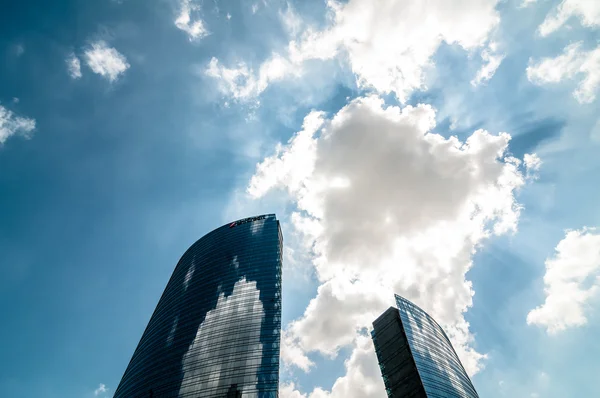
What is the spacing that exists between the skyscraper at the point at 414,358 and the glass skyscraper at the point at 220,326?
Answer: 45473mm

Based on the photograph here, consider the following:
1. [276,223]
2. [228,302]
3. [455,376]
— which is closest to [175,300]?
[228,302]

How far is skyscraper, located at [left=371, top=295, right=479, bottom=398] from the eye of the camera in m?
110

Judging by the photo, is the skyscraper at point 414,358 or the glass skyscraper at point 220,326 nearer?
the glass skyscraper at point 220,326

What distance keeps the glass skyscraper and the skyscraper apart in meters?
45.5

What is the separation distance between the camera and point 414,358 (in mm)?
112812

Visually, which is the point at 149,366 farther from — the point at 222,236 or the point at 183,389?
the point at 222,236

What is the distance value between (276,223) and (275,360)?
2478 inches

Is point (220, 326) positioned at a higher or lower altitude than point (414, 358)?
higher

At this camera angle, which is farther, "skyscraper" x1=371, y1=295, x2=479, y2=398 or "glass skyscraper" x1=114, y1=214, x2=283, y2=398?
"skyscraper" x1=371, y1=295, x2=479, y2=398

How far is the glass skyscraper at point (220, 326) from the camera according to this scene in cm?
10506

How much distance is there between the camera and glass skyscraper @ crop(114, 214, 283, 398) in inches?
4136

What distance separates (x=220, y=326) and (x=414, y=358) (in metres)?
69.5

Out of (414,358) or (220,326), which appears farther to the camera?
(220,326)

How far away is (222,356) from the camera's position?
362 feet
